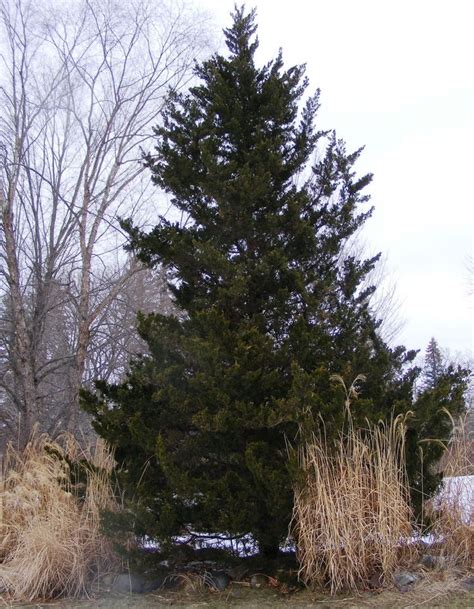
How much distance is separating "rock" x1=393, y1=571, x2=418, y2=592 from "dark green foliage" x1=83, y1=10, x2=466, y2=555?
0.83 meters

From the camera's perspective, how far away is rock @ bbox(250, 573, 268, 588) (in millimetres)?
4242

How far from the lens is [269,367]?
4.37 m

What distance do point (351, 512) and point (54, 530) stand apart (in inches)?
94.1

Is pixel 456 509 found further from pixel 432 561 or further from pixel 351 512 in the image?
pixel 351 512

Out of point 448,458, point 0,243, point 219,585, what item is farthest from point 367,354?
point 0,243

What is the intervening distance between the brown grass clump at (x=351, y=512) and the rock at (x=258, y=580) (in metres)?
0.32

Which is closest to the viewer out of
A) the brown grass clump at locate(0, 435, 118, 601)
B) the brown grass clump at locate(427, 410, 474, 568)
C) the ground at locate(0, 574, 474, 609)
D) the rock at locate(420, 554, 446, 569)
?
the ground at locate(0, 574, 474, 609)

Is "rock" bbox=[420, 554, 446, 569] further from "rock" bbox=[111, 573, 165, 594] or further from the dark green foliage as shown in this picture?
"rock" bbox=[111, 573, 165, 594]

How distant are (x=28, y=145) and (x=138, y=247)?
319 inches

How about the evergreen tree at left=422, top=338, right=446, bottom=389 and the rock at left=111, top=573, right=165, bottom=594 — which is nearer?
the rock at left=111, top=573, right=165, bottom=594

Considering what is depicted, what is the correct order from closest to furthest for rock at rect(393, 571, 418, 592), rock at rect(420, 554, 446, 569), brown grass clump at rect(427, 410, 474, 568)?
rock at rect(393, 571, 418, 592), rock at rect(420, 554, 446, 569), brown grass clump at rect(427, 410, 474, 568)

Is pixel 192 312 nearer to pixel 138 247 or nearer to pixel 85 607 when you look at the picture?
pixel 138 247

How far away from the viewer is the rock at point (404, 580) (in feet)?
12.8

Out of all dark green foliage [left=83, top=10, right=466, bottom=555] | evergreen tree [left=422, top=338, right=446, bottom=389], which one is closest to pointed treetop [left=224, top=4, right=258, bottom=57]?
dark green foliage [left=83, top=10, right=466, bottom=555]
